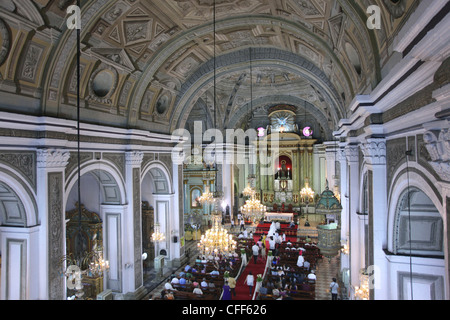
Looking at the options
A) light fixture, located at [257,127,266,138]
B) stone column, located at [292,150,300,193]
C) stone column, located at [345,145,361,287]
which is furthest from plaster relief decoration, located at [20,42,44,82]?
stone column, located at [292,150,300,193]

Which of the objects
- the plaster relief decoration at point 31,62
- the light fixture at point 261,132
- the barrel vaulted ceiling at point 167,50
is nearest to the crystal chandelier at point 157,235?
the barrel vaulted ceiling at point 167,50

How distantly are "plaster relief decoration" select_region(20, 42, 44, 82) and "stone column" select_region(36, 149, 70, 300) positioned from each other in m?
1.76

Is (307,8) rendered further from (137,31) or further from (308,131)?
(308,131)

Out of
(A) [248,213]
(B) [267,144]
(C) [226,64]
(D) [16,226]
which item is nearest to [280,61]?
(C) [226,64]

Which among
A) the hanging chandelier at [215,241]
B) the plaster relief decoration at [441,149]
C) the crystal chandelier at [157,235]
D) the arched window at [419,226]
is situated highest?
the plaster relief decoration at [441,149]

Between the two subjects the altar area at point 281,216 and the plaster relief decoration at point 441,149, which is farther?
the altar area at point 281,216

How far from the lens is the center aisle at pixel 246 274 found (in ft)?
34.5

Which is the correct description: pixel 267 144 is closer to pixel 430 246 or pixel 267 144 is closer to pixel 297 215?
pixel 297 215

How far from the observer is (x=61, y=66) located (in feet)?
24.5

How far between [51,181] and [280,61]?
32.0 feet

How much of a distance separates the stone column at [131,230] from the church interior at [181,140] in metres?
0.06

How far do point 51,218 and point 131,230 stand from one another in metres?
3.60

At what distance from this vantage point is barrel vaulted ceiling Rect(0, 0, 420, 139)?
20.2 feet

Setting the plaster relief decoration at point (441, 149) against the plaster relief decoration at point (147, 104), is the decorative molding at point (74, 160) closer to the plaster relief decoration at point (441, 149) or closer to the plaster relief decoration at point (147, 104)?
the plaster relief decoration at point (147, 104)
